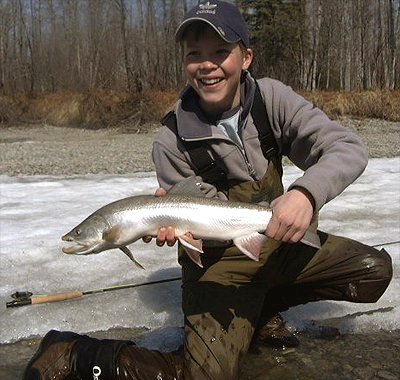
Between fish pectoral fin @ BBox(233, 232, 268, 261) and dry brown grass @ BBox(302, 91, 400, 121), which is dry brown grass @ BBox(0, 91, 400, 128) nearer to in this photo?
dry brown grass @ BBox(302, 91, 400, 121)

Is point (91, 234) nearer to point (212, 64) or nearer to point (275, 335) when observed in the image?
point (212, 64)

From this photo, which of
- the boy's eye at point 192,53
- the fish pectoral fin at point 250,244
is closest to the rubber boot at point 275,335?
the fish pectoral fin at point 250,244

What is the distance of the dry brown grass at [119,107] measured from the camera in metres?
22.1

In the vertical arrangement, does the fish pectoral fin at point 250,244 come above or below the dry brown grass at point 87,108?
above

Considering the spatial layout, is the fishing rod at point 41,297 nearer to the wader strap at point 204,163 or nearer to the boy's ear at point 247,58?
the wader strap at point 204,163

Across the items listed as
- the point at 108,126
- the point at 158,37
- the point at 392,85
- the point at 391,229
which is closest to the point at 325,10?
the point at 392,85

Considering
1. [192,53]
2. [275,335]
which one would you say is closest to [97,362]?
[275,335]

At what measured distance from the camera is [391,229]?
5.19m

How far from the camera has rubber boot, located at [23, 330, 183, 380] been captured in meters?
2.69

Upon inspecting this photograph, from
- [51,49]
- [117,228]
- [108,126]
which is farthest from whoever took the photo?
[51,49]

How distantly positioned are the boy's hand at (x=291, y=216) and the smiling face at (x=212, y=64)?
33.4 inches

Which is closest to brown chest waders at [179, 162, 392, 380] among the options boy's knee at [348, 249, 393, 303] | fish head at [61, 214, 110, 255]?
boy's knee at [348, 249, 393, 303]

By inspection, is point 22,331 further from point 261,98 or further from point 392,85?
point 392,85

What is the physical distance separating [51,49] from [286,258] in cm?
3423
